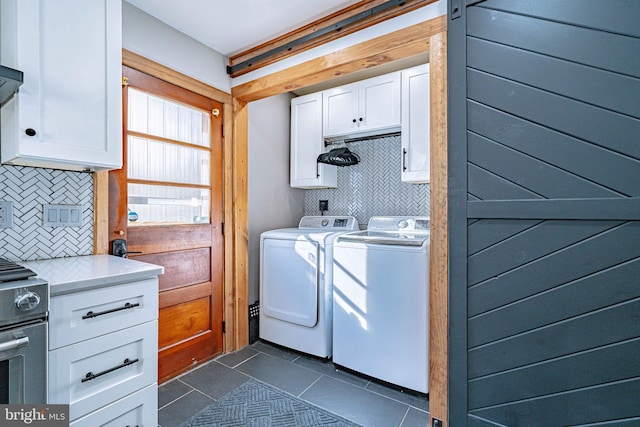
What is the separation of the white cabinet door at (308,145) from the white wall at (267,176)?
12cm

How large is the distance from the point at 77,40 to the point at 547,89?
2189mm

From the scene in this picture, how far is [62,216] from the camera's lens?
1667mm

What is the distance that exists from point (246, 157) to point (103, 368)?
6.14 ft

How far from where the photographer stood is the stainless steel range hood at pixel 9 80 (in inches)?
45.6

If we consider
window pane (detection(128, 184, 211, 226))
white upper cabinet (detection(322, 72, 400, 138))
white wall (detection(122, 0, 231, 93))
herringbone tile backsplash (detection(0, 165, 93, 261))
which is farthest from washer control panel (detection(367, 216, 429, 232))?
herringbone tile backsplash (detection(0, 165, 93, 261))

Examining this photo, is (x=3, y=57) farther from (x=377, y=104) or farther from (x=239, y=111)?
(x=377, y=104)

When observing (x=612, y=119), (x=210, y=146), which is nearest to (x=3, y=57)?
(x=210, y=146)

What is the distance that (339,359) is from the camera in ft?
7.72

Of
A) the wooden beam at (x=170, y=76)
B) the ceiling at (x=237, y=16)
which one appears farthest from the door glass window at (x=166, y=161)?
the ceiling at (x=237, y=16)

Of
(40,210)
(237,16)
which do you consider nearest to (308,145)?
(237,16)

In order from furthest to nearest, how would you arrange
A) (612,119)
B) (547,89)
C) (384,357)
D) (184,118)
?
1. (184,118)
2. (384,357)
3. (547,89)
4. (612,119)

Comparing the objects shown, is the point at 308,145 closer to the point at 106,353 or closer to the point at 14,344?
the point at 106,353

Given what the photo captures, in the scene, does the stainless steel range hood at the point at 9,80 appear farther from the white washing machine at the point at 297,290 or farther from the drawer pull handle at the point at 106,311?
the white washing machine at the point at 297,290

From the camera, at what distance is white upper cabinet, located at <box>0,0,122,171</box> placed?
4.25 feet
